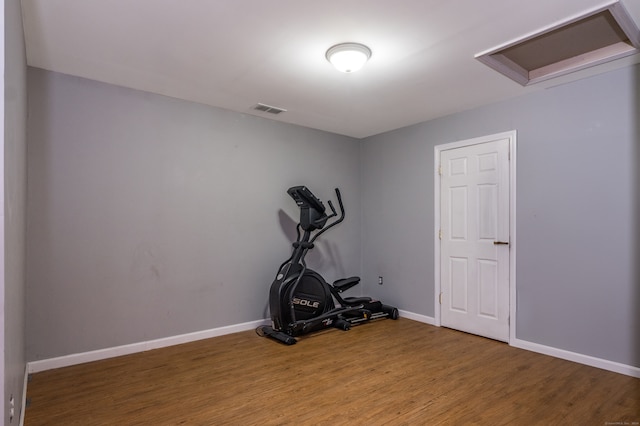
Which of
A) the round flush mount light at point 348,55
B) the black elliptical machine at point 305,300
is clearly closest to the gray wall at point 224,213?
the black elliptical machine at point 305,300

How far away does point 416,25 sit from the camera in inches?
89.3

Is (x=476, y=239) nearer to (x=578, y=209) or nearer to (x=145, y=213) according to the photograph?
(x=578, y=209)

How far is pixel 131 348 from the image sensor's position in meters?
3.28

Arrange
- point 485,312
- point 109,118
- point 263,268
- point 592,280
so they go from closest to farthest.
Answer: point 592,280 < point 109,118 < point 485,312 < point 263,268

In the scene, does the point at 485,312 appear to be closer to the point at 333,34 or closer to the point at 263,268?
the point at 263,268

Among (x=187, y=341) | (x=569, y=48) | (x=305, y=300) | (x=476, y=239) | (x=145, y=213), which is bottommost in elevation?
(x=187, y=341)

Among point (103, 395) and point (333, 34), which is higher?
point (333, 34)

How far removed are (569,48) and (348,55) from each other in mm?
1715

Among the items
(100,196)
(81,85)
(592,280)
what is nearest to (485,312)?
(592,280)

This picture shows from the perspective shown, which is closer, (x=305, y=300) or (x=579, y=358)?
(x=579, y=358)

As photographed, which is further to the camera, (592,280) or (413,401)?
(592,280)

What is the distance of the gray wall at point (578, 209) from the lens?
2850 millimetres

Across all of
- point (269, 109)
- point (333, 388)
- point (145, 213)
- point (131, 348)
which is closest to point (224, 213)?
point (145, 213)

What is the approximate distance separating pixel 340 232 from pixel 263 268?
1318 mm
